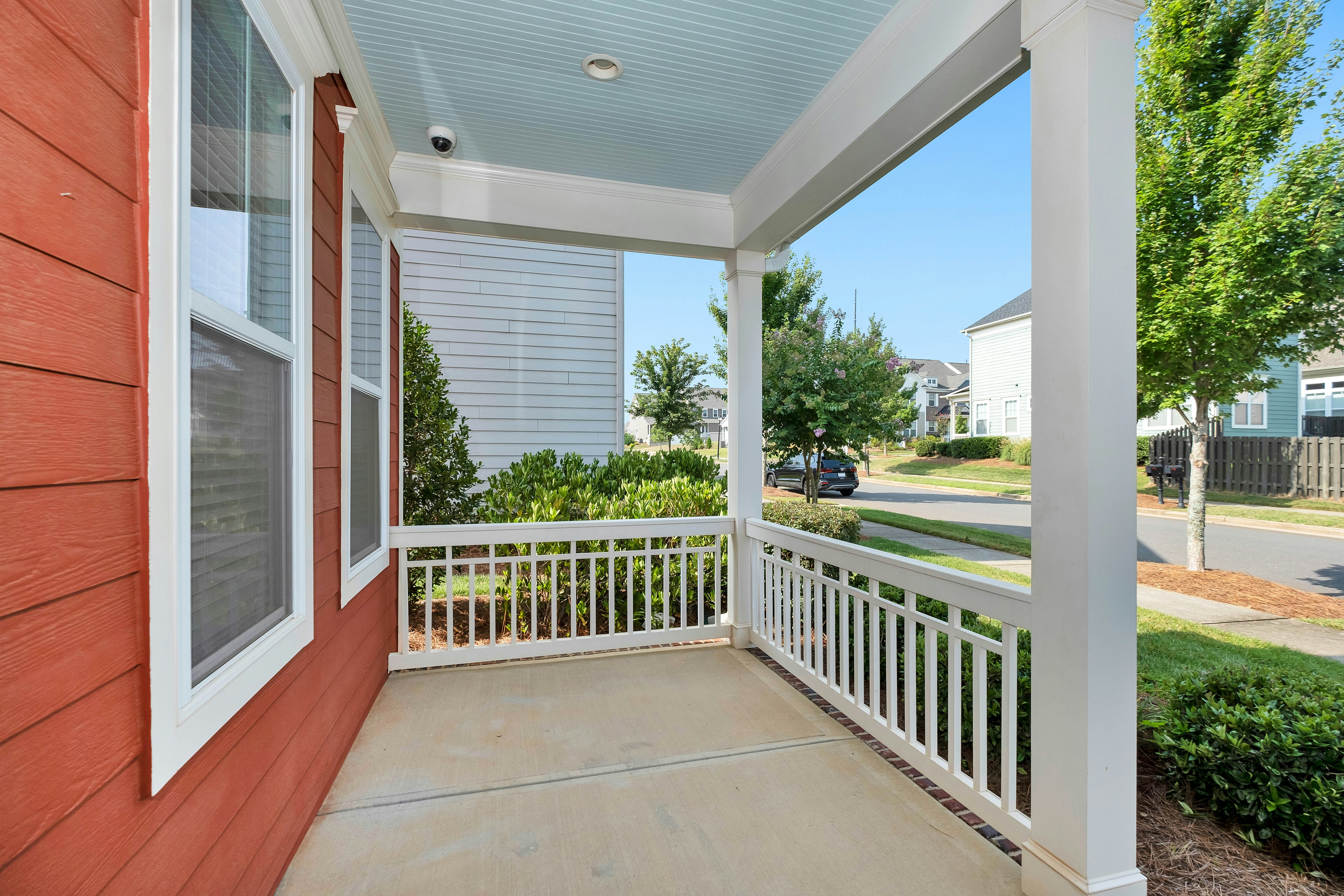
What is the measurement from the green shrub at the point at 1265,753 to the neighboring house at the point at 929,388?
3488 mm

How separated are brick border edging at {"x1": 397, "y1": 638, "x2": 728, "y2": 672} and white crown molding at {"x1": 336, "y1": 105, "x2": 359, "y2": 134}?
269 cm

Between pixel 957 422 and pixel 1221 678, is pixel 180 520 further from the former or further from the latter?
pixel 957 422

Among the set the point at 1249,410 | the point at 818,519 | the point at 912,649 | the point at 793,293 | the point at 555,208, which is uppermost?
the point at 793,293

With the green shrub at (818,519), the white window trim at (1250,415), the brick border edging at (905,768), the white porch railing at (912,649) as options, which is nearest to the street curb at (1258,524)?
the white window trim at (1250,415)

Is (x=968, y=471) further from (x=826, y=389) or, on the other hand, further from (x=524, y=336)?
(x=524, y=336)

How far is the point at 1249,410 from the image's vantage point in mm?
2408

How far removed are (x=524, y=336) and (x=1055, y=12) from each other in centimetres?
454

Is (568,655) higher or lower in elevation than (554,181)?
lower

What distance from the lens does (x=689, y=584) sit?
420 centimetres

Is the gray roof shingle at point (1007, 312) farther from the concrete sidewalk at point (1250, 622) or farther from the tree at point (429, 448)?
the tree at point (429, 448)

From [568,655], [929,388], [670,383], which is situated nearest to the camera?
[568,655]

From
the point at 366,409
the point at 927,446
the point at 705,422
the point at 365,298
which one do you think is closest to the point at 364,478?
the point at 366,409

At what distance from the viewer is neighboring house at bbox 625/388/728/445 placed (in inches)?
436

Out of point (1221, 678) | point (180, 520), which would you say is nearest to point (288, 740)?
point (180, 520)
